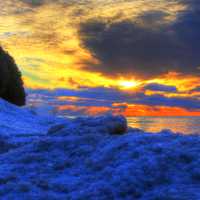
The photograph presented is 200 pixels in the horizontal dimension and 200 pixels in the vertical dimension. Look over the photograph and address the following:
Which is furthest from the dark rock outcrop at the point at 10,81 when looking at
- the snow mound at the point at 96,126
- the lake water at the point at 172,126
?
the snow mound at the point at 96,126

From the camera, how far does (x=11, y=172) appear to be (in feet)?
21.8

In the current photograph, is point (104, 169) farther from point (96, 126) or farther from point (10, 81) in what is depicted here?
point (10, 81)

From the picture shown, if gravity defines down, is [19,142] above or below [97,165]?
below

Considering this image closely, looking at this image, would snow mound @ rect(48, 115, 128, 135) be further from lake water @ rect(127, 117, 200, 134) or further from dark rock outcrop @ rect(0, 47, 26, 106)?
dark rock outcrop @ rect(0, 47, 26, 106)

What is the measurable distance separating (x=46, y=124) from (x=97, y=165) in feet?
66.4

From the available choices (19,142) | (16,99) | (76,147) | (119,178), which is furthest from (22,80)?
(119,178)

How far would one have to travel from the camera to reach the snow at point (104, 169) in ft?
18.0

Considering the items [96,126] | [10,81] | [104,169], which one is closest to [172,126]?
[10,81]

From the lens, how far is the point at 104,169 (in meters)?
6.26

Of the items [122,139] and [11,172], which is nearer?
[11,172]

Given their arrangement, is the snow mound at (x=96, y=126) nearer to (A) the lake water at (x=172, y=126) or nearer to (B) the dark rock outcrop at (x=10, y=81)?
(A) the lake water at (x=172, y=126)

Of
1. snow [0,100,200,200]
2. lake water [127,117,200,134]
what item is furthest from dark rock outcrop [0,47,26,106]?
snow [0,100,200,200]

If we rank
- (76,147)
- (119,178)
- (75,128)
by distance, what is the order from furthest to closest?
(75,128) < (76,147) < (119,178)

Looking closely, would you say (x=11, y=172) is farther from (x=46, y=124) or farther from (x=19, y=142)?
(x=46, y=124)
